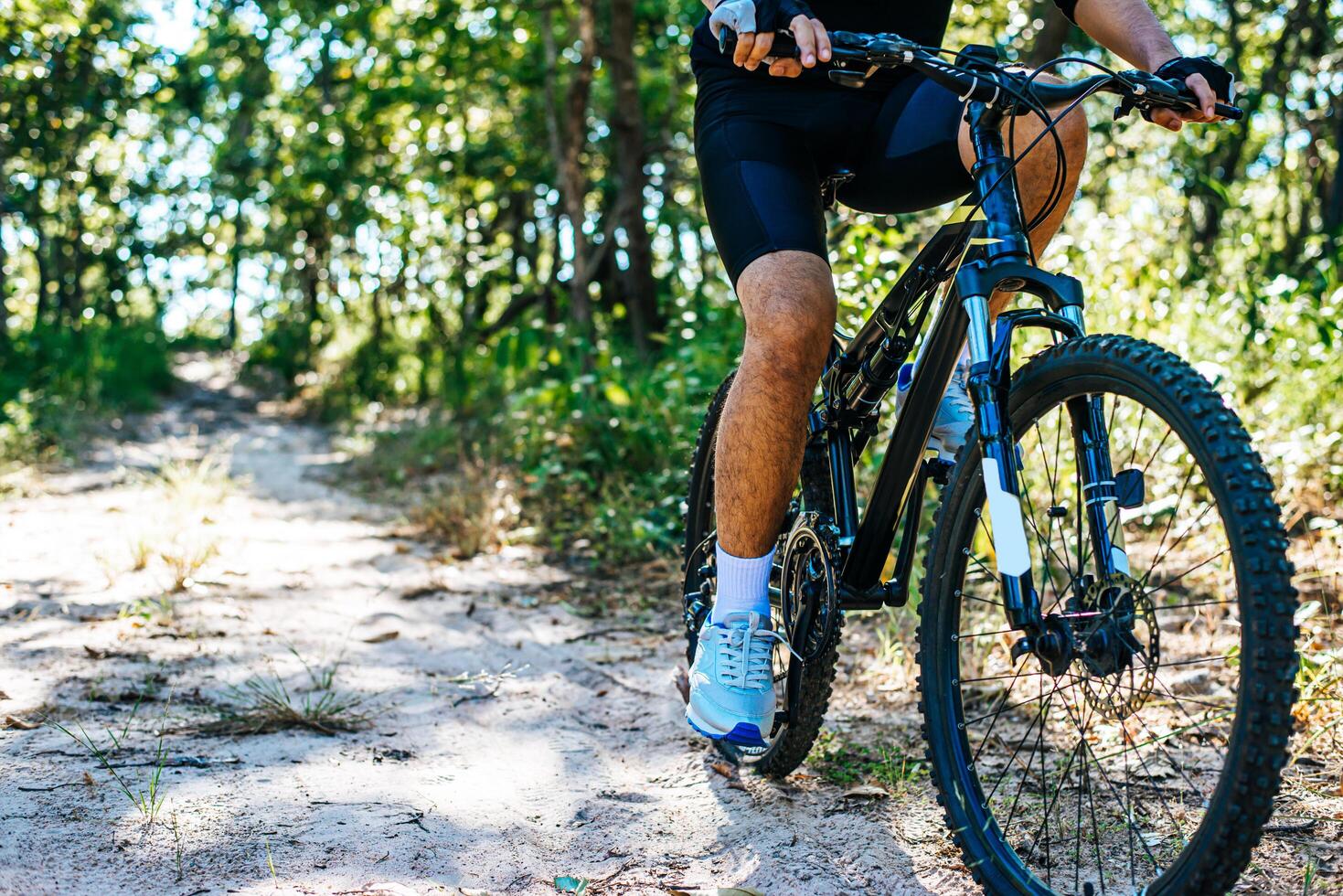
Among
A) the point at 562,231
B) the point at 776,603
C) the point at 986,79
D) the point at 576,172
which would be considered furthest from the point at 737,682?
the point at 562,231

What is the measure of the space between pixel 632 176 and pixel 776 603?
5.32 m

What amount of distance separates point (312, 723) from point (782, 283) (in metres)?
1.57

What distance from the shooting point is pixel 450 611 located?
13.0 feet

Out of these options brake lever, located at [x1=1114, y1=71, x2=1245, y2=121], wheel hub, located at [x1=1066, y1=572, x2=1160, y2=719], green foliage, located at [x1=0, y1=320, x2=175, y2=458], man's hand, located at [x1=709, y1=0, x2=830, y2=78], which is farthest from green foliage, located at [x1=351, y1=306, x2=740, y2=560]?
green foliage, located at [x1=0, y1=320, x2=175, y2=458]

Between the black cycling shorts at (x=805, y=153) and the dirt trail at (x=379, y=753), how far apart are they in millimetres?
1143

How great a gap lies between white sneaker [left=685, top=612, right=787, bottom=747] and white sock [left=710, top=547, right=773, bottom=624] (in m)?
0.01

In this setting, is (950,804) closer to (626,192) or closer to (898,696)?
(898,696)

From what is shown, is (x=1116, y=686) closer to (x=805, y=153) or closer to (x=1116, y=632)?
(x=1116, y=632)

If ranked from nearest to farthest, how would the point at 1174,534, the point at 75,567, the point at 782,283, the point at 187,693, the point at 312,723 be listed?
the point at 782,283
the point at 312,723
the point at 187,693
the point at 1174,534
the point at 75,567

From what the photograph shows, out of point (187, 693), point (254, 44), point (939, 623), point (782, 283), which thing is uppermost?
point (254, 44)

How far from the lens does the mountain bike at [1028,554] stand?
52.3 inches

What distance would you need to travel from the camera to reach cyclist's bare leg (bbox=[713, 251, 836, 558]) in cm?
199

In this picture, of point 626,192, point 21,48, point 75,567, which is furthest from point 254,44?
point 75,567

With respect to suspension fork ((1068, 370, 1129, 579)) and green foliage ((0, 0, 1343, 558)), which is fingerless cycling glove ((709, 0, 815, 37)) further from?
green foliage ((0, 0, 1343, 558))
